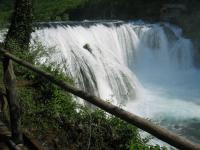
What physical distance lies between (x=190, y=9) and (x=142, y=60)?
5.48 m

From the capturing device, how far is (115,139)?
21.1 feet

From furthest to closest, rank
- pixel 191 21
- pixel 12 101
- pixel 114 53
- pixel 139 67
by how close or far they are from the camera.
Answer: pixel 191 21
pixel 139 67
pixel 114 53
pixel 12 101

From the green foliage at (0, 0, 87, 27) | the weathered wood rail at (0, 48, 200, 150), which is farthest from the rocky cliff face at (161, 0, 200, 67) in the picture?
the weathered wood rail at (0, 48, 200, 150)

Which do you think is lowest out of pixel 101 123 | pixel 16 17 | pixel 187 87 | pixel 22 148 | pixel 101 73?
pixel 187 87

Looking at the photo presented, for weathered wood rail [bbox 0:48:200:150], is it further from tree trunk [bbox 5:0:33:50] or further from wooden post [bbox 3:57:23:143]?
tree trunk [bbox 5:0:33:50]

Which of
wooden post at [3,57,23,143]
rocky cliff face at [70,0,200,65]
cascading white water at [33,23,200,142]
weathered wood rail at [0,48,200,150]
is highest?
weathered wood rail at [0,48,200,150]

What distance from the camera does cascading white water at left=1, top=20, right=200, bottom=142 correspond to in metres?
13.3

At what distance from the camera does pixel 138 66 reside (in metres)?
19.6

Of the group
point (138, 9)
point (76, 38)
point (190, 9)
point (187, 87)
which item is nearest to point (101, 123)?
point (76, 38)

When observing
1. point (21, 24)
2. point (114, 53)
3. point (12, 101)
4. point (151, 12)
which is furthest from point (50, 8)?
point (12, 101)

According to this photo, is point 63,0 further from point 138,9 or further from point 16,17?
point 16,17

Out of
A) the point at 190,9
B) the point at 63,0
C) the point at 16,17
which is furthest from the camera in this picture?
the point at 63,0

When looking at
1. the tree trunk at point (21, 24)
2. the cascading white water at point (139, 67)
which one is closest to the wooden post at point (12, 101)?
the tree trunk at point (21, 24)

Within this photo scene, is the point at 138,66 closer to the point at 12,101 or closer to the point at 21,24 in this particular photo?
the point at 21,24
